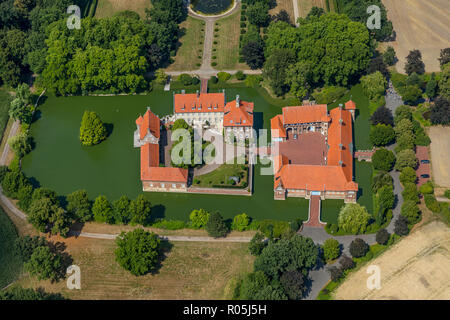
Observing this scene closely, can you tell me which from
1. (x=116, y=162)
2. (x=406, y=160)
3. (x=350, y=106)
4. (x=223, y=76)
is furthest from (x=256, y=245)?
(x=223, y=76)

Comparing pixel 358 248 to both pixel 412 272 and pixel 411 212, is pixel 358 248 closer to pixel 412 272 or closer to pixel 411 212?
pixel 412 272

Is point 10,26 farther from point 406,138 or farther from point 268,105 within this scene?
point 406,138

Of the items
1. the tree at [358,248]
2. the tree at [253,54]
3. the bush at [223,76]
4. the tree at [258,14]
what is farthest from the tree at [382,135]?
the tree at [258,14]

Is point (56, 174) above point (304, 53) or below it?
below

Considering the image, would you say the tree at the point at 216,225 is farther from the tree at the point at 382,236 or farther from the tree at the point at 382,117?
the tree at the point at 382,117
